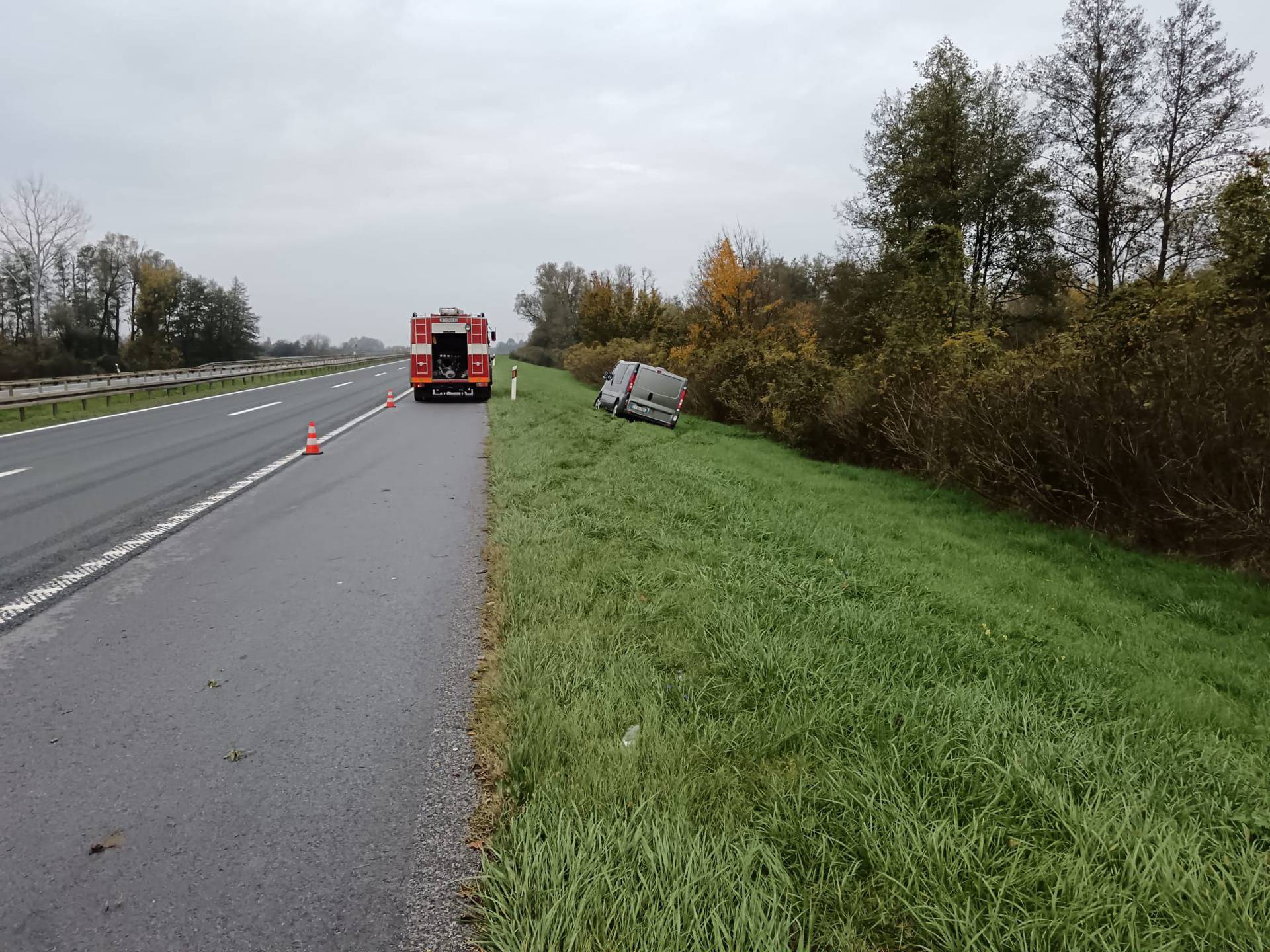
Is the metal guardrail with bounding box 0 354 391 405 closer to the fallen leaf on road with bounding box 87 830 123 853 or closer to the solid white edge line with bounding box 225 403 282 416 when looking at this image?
the solid white edge line with bounding box 225 403 282 416

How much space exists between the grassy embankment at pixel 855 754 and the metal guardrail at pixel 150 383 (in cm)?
1719

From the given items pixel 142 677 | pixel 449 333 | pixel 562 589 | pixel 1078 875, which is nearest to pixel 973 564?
pixel 562 589

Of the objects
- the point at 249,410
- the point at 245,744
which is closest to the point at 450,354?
the point at 249,410

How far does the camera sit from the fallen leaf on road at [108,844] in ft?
7.47

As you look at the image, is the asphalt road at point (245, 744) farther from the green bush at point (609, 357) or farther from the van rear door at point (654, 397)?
the green bush at point (609, 357)

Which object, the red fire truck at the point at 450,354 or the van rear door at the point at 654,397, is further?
the red fire truck at the point at 450,354

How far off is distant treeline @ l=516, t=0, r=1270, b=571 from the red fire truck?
7.69m

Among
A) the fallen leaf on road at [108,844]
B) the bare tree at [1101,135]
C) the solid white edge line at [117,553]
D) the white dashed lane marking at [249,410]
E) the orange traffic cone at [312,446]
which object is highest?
the bare tree at [1101,135]

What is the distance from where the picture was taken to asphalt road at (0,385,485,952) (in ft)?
6.72

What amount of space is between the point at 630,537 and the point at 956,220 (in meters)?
25.8

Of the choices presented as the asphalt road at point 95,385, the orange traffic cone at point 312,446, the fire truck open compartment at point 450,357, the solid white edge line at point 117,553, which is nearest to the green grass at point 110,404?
the asphalt road at point 95,385

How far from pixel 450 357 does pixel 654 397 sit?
9.04m

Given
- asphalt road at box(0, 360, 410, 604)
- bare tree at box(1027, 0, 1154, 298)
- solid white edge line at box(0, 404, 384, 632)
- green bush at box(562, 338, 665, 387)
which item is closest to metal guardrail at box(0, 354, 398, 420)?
asphalt road at box(0, 360, 410, 604)

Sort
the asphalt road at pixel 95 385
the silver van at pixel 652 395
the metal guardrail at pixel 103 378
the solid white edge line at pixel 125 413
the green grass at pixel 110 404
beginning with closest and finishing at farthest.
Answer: the solid white edge line at pixel 125 413 < the green grass at pixel 110 404 < the asphalt road at pixel 95 385 < the silver van at pixel 652 395 < the metal guardrail at pixel 103 378
